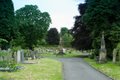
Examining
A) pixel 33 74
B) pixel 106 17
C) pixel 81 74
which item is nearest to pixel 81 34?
pixel 106 17

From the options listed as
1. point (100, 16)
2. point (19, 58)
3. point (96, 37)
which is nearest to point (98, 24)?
point (100, 16)

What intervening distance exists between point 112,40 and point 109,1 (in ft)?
18.6

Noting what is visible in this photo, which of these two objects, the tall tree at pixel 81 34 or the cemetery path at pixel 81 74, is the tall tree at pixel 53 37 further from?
the cemetery path at pixel 81 74

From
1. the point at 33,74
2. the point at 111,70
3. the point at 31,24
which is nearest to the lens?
the point at 33,74

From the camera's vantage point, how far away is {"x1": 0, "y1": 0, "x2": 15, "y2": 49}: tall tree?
2154 inches

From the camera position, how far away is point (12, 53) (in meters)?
39.8

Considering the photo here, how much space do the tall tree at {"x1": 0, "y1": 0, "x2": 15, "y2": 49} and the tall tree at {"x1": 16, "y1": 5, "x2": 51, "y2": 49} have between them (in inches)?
378

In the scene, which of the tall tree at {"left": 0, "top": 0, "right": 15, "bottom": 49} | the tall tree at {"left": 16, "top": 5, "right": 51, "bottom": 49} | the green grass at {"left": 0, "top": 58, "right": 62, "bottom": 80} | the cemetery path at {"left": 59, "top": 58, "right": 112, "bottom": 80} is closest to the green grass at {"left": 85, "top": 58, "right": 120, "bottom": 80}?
the cemetery path at {"left": 59, "top": 58, "right": 112, "bottom": 80}

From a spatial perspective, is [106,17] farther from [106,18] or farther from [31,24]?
[31,24]

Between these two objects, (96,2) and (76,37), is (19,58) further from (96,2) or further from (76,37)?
(76,37)

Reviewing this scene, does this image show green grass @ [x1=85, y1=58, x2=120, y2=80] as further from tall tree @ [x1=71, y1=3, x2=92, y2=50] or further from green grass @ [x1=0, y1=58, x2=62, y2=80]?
tall tree @ [x1=71, y1=3, x2=92, y2=50]

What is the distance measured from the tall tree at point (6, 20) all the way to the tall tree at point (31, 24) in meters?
9.60

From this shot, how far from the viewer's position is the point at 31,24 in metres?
68.1

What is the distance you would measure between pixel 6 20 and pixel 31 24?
13.0 meters
